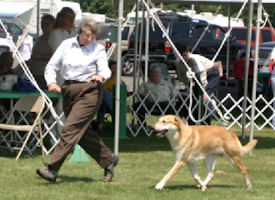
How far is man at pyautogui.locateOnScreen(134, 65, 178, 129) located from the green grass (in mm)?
1835

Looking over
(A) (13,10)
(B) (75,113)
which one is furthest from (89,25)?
(A) (13,10)

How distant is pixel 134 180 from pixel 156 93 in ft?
12.9

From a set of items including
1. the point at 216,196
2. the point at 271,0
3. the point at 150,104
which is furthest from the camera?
the point at 271,0

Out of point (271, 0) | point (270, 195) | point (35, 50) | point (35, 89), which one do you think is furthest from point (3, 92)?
point (271, 0)

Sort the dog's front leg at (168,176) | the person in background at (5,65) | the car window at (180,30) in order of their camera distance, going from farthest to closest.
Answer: the car window at (180,30) < the person in background at (5,65) < the dog's front leg at (168,176)

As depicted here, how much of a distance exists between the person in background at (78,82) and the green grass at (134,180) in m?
0.34

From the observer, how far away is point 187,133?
509 centimetres

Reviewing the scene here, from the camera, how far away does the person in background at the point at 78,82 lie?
514cm

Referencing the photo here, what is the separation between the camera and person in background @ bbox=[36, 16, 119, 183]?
5.14 m

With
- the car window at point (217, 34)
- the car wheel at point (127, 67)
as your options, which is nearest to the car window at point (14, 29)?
the car wheel at point (127, 67)

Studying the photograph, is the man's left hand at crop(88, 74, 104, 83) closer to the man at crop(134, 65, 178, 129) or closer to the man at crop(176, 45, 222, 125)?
the man at crop(176, 45, 222, 125)

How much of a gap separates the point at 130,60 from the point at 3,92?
40.1ft

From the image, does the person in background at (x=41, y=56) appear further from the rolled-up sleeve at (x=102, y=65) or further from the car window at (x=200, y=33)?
the car window at (x=200, y=33)

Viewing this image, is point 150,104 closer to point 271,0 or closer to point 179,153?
point 271,0
